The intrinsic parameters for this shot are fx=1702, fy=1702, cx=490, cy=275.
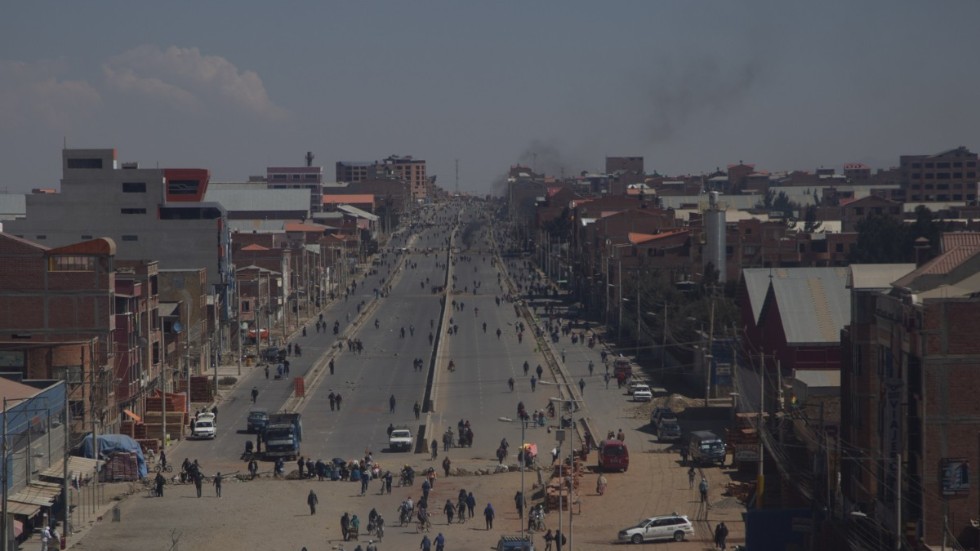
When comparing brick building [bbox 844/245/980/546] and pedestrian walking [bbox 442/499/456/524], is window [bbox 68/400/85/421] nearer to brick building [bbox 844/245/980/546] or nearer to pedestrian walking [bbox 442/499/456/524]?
pedestrian walking [bbox 442/499/456/524]

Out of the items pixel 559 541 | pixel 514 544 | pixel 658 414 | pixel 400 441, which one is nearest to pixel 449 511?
pixel 514 544

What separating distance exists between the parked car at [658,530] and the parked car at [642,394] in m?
27.0

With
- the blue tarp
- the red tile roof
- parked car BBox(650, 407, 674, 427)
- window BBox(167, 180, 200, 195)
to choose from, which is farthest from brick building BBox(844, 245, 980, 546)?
the red tile roof

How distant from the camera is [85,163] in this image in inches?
3834

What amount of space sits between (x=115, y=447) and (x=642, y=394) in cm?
2515

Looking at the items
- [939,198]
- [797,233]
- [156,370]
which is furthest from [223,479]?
[939,198]

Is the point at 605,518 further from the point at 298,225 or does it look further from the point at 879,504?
the point at 298,225

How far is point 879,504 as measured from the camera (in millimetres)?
37781

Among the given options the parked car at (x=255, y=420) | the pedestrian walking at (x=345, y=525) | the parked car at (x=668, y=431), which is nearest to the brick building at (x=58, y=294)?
the parked car at (x=255, y=420)

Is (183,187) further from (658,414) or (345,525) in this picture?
(345,525)

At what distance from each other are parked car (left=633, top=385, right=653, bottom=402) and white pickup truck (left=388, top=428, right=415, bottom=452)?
14.1 meters

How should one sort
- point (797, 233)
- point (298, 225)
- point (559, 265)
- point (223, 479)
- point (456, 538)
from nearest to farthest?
1. point (456, 538)
2. point (223, 479)
3. point (797, 233)
4. point (559, 265)
5. point (298, 225)

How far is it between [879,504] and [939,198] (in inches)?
6576

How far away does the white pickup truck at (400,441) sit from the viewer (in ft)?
190
